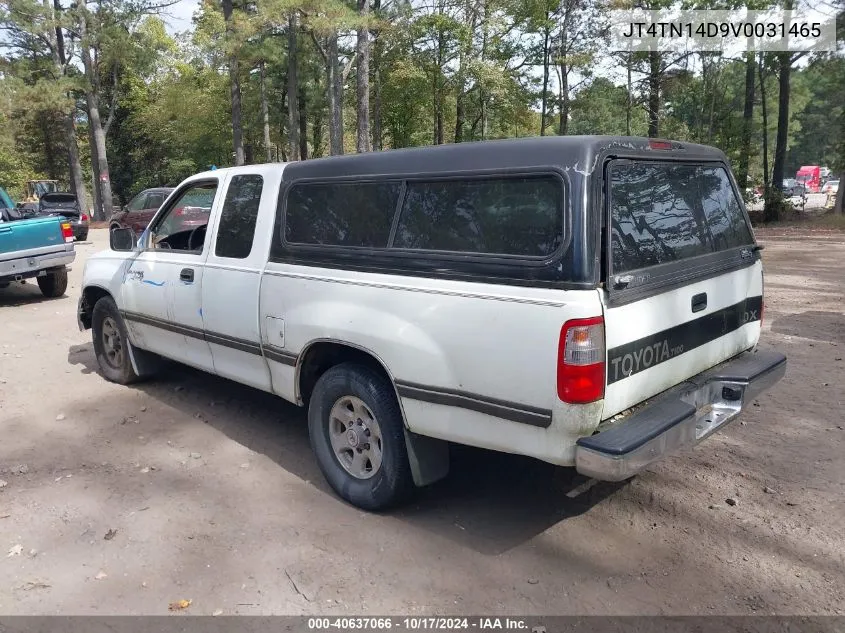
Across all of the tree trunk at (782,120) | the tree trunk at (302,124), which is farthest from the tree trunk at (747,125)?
the tree trunk at (302,124)

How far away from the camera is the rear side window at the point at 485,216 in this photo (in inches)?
115

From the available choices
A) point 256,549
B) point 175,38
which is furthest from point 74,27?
point 256,549

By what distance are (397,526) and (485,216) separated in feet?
5.73

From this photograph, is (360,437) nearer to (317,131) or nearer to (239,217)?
(239,217)

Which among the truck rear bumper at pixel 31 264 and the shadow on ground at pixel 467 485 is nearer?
the shadow on ground at pixel 467 485

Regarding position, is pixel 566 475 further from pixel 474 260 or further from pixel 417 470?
pixel 474 260

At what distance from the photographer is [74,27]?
27703 millimetres

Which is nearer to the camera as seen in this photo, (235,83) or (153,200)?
(153,200)

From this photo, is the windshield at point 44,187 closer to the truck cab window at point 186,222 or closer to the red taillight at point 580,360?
the truck cab window at point 186,222

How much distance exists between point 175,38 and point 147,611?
36.4m

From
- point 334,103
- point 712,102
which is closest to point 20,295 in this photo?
point 334,103

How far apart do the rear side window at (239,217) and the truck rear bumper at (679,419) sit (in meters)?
2.63

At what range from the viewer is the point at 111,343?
6070 millimetres

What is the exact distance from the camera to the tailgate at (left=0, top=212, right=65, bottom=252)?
9.49 metres
